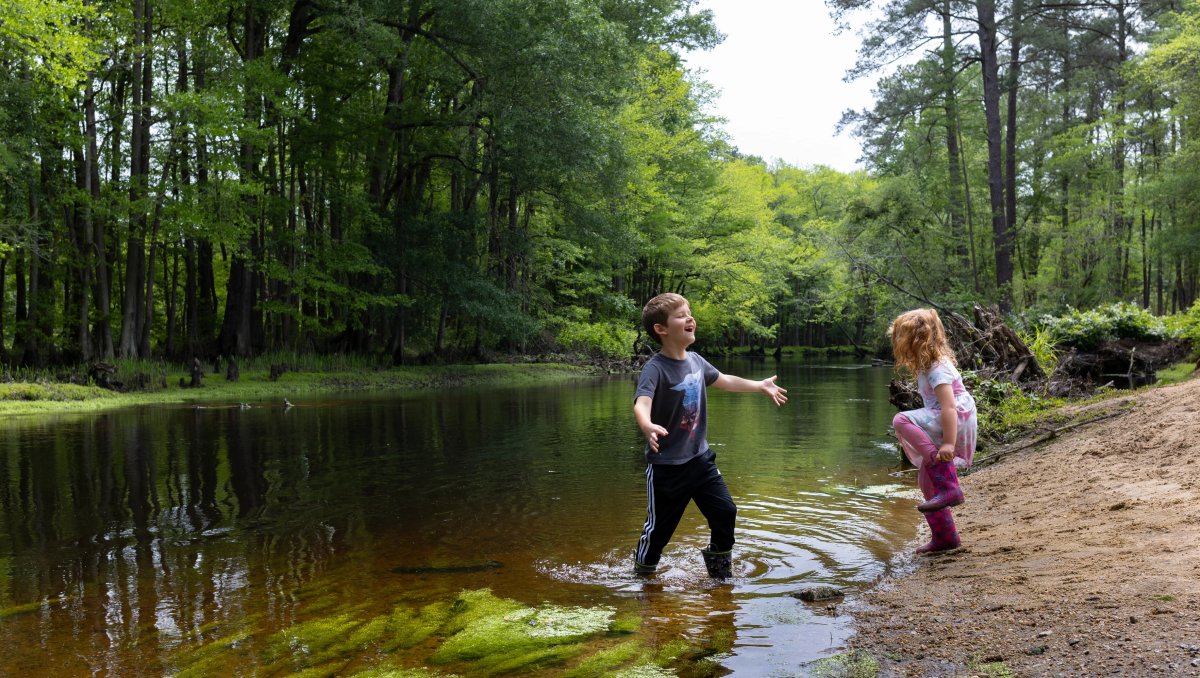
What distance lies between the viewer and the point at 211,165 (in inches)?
812

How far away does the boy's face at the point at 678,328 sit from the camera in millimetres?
4398

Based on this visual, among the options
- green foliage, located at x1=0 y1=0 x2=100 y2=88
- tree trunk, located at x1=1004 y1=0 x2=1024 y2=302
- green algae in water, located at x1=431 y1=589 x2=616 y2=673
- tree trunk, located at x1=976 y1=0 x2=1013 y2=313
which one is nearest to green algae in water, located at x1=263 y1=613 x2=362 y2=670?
green algae in water, located at x1=431 y1=589 x2=616 y2=673

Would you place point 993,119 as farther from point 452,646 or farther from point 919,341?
point 452,646

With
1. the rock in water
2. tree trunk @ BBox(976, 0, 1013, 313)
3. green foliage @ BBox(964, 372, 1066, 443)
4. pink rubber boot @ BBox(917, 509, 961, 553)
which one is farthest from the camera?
tree trunk @ BBox(976, 0, 1013, 313)

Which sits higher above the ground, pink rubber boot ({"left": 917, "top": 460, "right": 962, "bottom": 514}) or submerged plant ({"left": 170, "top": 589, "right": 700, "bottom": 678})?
pink rubber boot ({"left": 917, "top": 460, "right": 962, "bottom": 514})

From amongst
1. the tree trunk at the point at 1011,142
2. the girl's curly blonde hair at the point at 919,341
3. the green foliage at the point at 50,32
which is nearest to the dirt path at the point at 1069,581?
the girl's curly blonde hair at the point at 919,341

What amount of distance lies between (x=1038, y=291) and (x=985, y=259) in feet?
6.92

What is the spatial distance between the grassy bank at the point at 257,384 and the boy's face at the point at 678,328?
14.6 metres

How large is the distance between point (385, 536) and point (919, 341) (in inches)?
149

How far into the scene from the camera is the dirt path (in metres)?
2.56

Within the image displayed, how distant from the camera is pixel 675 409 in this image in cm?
439

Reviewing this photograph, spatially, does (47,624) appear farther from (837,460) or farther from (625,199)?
(625,199)

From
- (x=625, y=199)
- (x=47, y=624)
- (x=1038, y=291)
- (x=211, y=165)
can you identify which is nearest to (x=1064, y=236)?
(x=1038, y=291)

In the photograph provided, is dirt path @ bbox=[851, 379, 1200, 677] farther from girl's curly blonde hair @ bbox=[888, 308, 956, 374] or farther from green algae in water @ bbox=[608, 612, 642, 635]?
girl's curly blonde hair @ bbox=[888, 308, 956, 374]
